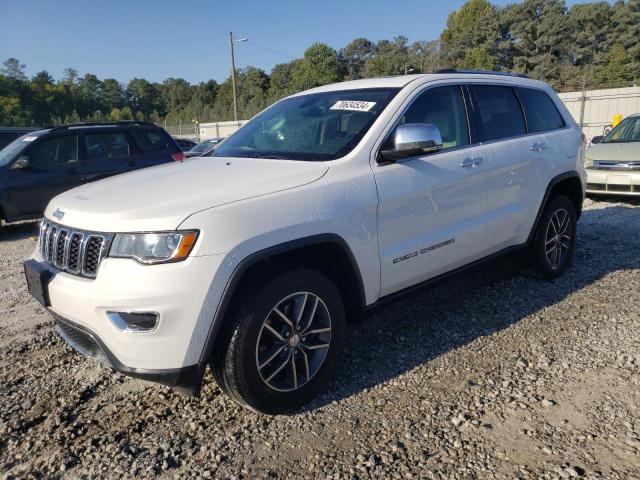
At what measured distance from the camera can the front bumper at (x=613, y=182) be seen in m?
8.09

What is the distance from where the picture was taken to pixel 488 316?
4020mm

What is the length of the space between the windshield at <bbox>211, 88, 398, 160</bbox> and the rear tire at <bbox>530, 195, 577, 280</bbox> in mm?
2117

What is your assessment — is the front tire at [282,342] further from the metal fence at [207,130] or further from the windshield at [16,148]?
the metal fence at [207,130]

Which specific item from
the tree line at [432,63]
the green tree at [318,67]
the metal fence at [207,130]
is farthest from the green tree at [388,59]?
the metal fence at [207,130]

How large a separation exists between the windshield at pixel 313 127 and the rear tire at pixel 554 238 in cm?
212

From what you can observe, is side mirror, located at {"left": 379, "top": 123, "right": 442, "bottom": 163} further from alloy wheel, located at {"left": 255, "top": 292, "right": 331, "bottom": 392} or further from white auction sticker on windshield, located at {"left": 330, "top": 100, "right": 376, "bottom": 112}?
alloy wheel, located at {"left": 255, "top": 292, "right": 331, "bottom": 392}

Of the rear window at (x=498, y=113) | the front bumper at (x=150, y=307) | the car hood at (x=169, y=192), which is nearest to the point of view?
the front bumper at (x=150, y=307)

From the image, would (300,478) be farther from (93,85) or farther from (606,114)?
(93,85)

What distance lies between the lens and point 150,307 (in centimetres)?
227

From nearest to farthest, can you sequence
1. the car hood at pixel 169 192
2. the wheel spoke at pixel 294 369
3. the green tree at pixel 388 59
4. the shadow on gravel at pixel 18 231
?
the car hood at pixel 169 192 < the wheel spoke at pixel 294 369 < the shadow on gravel at pixel 18 231 < the green tree at pixel 388 59

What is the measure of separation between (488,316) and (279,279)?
217cm

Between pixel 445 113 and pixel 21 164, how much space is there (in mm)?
7140

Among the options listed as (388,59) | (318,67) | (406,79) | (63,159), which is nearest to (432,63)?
(388,59)

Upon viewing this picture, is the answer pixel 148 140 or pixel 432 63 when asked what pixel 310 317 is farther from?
pixel 432 63
